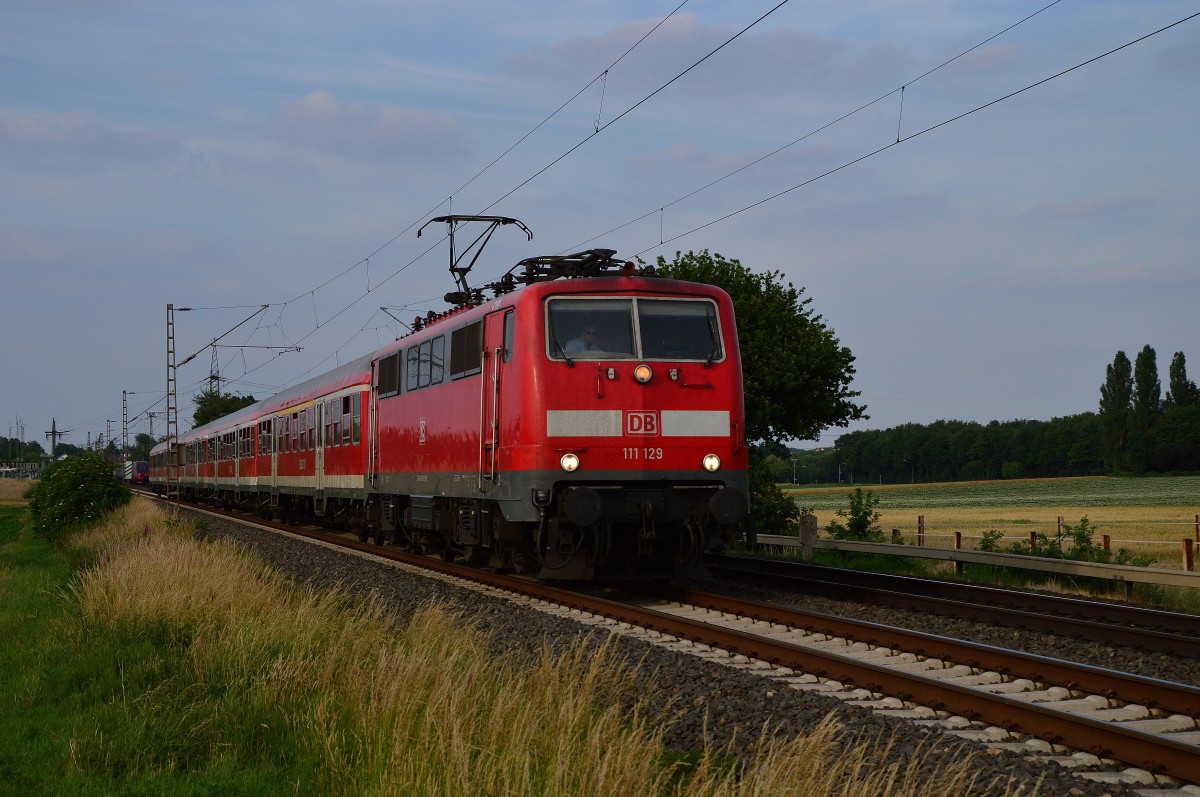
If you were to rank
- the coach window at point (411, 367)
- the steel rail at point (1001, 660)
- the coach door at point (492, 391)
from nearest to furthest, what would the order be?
the steel rail at point (1001, 660) < the coach door at point (492, 391) < the coach window at point (411, 367)

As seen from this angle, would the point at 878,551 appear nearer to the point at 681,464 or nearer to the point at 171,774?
the point at 681,464

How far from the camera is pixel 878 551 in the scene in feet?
62.2

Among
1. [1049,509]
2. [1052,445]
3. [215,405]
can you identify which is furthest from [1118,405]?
[215,405]

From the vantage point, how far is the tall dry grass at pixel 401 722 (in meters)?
5.05

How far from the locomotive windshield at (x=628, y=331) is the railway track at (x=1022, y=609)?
3.33 meters

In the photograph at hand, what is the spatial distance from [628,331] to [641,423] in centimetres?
109

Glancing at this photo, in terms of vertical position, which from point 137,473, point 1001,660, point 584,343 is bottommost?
point 1001,660

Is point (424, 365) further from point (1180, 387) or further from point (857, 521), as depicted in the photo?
point (1180, 387)

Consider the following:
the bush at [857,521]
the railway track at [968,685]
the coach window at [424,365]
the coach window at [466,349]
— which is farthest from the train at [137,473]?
the railway track at [968,685]

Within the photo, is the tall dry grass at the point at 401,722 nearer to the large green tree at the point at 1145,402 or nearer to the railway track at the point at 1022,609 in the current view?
the railway track at the point at 1022,609

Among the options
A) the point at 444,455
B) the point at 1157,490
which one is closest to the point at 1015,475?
the point at 1157,490

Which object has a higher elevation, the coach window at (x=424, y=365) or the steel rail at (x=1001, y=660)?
the coach window at (x=424, y=365)

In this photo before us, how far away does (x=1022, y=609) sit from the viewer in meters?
12.3

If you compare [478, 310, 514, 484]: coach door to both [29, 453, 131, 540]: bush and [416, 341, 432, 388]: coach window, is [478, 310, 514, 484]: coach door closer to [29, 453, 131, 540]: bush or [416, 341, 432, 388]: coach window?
[416, 341, 432, 388]: coach window
